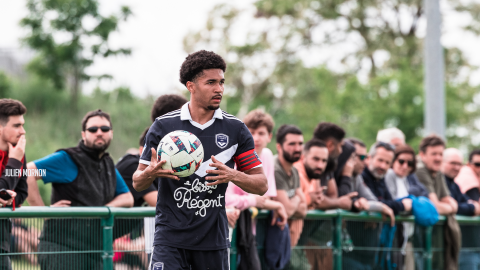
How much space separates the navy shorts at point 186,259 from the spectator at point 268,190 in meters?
1.82

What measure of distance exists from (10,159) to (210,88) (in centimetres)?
213

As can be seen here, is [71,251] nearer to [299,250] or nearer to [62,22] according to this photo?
[299,250]

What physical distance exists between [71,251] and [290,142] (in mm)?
3051

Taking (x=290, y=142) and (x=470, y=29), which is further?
(x=470, y=29)

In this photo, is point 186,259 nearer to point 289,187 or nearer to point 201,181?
point 201,181

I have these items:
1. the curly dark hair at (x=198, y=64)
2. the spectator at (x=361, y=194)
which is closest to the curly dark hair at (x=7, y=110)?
the curly dark hair at (x=198, y=64)

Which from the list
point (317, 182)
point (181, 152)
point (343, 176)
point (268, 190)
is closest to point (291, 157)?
point (268, 190)

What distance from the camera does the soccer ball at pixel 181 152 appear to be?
4580 millimetres

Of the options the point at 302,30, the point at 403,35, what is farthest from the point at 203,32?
the point at 403,35

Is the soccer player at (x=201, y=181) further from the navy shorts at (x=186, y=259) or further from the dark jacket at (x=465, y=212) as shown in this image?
the dark jacket at (x=465, y=212)

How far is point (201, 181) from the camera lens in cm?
494

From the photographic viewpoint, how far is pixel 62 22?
1019 inches

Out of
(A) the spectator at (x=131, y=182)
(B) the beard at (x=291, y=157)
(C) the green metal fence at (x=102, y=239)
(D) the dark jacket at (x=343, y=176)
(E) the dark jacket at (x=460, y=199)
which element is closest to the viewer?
(C) the green metal fence at (x=102, y=239)

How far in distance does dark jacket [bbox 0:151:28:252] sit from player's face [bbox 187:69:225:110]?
1990 millimetres
